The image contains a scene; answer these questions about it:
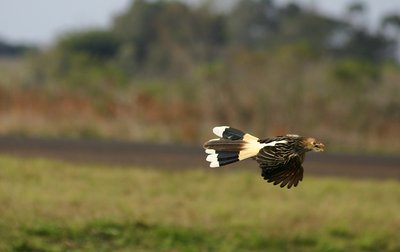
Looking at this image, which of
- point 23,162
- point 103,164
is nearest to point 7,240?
point 23,162

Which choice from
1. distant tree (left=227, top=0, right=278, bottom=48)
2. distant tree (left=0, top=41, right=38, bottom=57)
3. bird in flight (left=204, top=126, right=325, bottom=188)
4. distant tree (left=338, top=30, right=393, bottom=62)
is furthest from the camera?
distant tree (left=0, top=41, right=38, bottom=57)

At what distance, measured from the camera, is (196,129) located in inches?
958

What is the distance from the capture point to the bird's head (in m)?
3.58

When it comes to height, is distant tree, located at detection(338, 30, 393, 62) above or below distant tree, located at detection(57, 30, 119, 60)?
below

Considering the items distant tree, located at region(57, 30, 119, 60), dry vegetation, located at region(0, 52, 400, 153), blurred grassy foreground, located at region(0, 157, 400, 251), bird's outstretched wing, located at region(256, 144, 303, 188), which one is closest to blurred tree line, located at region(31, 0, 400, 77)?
distant tree, located at region(57, 30, 119, 60)

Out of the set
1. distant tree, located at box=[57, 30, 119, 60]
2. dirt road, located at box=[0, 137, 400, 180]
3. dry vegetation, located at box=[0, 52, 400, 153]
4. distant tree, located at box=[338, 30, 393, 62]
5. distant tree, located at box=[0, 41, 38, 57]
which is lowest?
dirt road, located at box=[0, 137, 400, 180]

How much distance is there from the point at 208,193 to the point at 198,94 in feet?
48.0

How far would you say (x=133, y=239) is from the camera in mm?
9820

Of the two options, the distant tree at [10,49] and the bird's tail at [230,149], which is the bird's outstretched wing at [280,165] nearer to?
the bird's tail at [230,149]

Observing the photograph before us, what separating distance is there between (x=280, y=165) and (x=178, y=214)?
23.9 feet

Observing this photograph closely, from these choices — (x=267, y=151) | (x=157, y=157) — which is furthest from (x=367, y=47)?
(x=267, y=151)

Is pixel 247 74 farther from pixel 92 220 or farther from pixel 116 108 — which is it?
pixel 92 220

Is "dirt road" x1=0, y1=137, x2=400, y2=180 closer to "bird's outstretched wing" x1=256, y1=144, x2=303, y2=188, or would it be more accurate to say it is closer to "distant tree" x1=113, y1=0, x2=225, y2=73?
"bird's outstretched wing" x1=256, y1=144, x2=303, y2=188

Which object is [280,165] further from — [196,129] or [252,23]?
[252,23]
